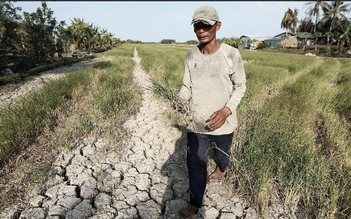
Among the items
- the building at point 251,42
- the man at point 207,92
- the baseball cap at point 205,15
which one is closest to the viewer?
the baseball cap at point 205,15

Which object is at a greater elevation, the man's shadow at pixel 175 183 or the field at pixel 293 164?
the field at pixel 293 164

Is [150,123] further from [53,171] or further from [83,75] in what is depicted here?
[83,75]

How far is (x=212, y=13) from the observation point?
4.51 feet

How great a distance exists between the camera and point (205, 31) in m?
1.44

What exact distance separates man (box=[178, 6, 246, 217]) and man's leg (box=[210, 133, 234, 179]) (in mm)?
58

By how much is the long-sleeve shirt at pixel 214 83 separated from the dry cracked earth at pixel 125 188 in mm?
695

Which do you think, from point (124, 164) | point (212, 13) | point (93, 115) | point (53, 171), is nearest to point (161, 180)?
point (124, 164)

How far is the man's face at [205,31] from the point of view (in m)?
1.43

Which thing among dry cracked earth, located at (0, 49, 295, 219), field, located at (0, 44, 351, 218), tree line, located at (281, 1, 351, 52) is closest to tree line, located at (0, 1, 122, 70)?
field, located at (0, 44, 351, 218)

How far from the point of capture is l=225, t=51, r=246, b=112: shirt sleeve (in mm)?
1505

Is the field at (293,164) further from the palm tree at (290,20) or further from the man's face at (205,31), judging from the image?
the palm tree at (290,20)

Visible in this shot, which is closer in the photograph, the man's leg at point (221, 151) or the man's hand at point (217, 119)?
the man's hand at point (217, 119)

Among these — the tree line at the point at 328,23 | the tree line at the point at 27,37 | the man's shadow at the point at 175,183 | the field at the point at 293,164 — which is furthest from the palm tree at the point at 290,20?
the man's shadow at the point at 175,183

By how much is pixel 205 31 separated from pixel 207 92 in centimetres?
41
